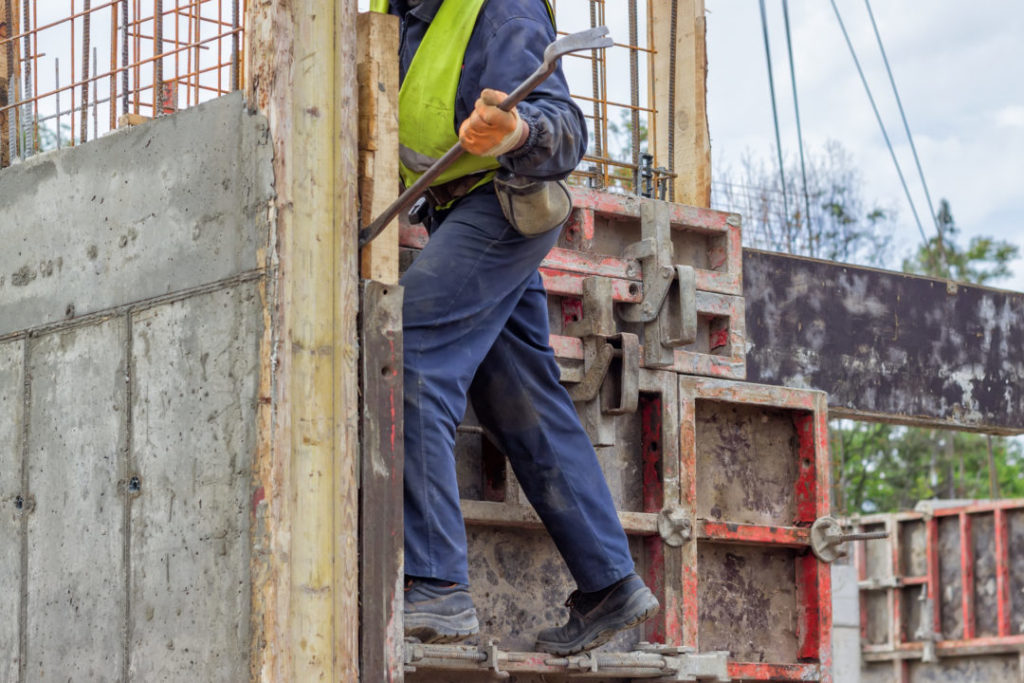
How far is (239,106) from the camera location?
4422 millimetres

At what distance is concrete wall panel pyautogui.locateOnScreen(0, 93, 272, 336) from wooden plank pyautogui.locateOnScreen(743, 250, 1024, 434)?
9.74ft

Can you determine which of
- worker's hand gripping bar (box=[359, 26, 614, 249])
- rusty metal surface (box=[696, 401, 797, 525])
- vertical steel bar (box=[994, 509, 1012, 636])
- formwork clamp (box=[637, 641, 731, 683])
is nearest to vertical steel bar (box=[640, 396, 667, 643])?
formwork clamp (box=[637, 641, 731, 683])

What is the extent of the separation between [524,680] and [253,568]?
166cm

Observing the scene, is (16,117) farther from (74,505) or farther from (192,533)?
(192,533)

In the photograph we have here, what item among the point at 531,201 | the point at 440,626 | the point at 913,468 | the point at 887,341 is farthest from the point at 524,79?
the point at 913,468

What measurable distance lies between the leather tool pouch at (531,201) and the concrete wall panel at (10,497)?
148cm

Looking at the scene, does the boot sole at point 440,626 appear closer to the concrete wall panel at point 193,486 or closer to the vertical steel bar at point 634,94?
the concrete wall panel at point 193,486

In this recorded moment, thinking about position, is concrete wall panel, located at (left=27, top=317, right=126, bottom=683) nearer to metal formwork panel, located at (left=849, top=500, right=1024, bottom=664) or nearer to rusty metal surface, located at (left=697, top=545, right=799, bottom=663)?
rusty metal surface, located at (left=697, top=545, right=799, bottom=663)

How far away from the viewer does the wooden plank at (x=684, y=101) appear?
6.59 meters

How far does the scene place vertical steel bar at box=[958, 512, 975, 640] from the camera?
1434 centimetres

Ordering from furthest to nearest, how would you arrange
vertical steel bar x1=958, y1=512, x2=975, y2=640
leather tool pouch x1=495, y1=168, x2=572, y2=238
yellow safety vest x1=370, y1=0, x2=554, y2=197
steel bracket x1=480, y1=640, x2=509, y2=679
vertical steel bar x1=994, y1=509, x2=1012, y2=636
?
vertical steel bar x1=958, y1=512, x2=975, y2=640 < vertical steel bar x1=994, y1=509, x2=1012, y2=636 < steel bracket x1=480, y1=640, x2=509, y2=679 < yellow safety vest x1=370, y1=0, x2=554, y2=197 < leather tool pouch x1=495, y1=168, x2=572, y2=238

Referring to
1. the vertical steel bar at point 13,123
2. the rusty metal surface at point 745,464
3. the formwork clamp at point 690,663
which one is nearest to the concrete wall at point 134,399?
the vertical steel bar at point 13,123

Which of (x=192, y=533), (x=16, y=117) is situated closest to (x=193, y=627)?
(x=192, y=533)

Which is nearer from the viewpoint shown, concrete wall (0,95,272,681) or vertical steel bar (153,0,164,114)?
concrete wall (0,95,272,681)
